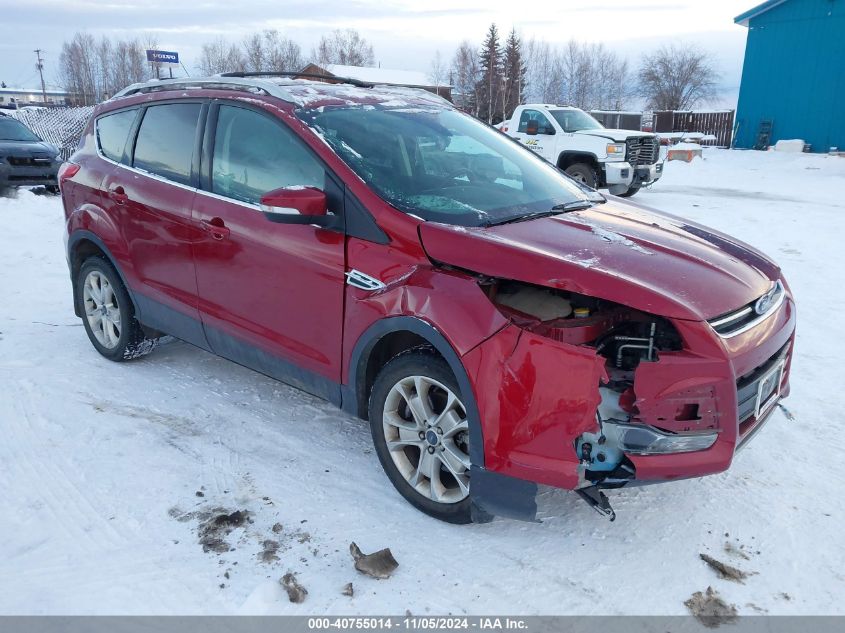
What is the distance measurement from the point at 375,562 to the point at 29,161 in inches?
491

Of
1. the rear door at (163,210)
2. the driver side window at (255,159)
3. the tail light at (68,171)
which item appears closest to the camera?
the driver side window at (255,159)

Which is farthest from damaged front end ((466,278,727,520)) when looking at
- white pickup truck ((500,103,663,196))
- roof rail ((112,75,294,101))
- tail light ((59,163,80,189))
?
white pickup truck ((500,103,663,196))

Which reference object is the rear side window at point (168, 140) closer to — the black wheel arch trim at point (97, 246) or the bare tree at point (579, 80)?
the black wheel arch trim at point (97, 246)

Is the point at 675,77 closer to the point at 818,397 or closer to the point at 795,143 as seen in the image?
the point at 795,143

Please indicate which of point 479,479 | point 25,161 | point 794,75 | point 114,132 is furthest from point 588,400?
point 794,75

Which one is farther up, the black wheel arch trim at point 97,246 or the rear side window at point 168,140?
the rear side window at point 168,140

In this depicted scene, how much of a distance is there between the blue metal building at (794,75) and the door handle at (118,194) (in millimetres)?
24717

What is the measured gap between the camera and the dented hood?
2537 mm

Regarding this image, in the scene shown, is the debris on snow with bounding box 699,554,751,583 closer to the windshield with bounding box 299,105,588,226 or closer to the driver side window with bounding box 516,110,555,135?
the windshield with bounding box 299,105,588,226

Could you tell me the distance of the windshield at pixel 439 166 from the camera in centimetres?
317

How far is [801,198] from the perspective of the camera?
45.1 ft

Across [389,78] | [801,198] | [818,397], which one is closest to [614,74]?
[389,78]

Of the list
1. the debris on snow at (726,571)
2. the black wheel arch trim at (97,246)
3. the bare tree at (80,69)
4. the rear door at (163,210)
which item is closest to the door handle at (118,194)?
the rear door at (163,210)

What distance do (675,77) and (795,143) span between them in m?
45.6
